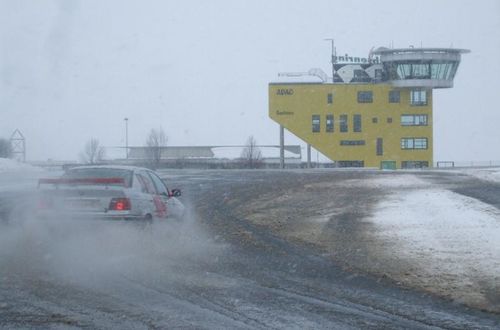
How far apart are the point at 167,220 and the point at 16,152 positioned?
33.3m

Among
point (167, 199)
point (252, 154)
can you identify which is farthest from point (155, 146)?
point (167, 199)

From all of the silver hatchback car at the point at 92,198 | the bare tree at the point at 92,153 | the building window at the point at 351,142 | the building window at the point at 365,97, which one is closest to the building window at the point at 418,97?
the building window at the point at 365,97

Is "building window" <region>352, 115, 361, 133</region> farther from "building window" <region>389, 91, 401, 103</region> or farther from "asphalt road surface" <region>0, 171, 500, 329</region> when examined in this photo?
"asphalt road surface" <region>0, 171, 500, 329</region>

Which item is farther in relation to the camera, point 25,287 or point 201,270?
point 201,270

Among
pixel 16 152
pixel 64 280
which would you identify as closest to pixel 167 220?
pixel 64 280

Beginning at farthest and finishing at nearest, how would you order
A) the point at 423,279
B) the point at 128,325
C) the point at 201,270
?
the point at 201,270 < the point at 423,279 < the point at 128,325

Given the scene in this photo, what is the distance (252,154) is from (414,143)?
22093mm

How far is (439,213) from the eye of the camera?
53.0 ft

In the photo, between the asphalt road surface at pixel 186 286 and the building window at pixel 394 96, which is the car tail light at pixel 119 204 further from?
the building window at pixel 394 96

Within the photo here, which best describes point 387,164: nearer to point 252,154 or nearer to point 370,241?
point 252,154

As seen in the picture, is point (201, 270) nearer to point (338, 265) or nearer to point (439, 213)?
point (338, 265)

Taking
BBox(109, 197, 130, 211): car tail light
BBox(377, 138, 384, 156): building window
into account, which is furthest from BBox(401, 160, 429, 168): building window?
BBox(109, 197, 130, 211): car tail light

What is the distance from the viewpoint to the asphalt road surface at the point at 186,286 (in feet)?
23.1

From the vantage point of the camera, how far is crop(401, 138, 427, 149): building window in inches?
3248
